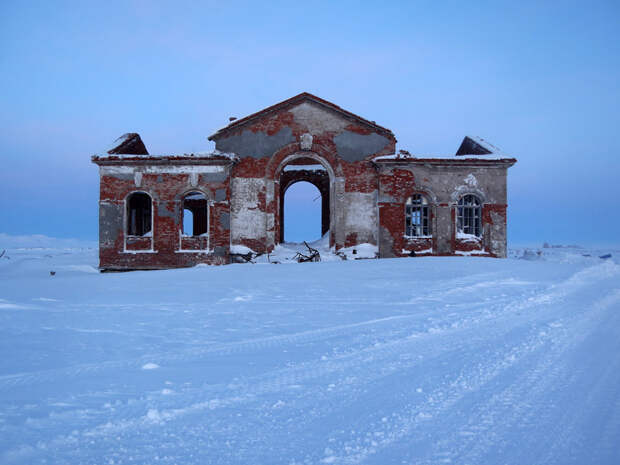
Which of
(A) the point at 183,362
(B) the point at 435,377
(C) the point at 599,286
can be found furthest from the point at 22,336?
(C) the point at 599,286

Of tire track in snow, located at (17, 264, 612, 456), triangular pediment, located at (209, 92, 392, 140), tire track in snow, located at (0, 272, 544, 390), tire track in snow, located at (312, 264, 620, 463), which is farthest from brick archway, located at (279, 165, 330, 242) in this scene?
tire track in snow, located at (17, 264, 612, 456)

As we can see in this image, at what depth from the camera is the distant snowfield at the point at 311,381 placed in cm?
231

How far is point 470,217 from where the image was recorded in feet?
52.7

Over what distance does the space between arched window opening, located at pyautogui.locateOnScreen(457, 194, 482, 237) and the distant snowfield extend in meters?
9.46

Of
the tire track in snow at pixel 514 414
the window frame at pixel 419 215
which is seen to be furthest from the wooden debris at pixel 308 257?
the tire track in snow at pixel 514 414

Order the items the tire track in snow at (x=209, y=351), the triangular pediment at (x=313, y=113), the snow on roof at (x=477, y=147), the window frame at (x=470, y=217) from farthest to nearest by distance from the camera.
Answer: the snow on roof at (x=477, y=147)
the window frame at (x=470, y=217)
the triangular pediment at (x=313, y=113)
the tire track in snow at (x=209, y=351)

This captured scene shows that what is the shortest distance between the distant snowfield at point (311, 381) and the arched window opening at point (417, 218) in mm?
9202

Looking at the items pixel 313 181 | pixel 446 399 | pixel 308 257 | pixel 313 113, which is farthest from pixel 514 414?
pixel 313 181

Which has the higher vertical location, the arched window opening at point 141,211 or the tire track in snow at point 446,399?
the arched window opening at point 141,211

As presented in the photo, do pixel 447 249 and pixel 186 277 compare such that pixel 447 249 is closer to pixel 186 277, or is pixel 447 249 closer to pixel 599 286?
pixel 599 286

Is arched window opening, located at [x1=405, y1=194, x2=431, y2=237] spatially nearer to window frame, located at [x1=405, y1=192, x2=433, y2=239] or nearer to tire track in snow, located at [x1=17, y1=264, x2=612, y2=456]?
window frame, located at [x1=405, y1=192, x2=433, y2=239]

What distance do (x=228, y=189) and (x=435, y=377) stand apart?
12.8 m

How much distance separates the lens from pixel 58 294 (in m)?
7.35

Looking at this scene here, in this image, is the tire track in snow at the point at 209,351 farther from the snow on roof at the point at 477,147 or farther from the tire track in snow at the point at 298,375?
the snow on roof at the point at 477,147
